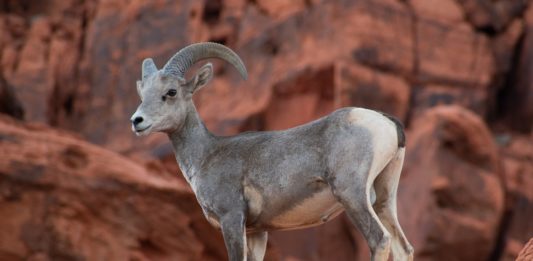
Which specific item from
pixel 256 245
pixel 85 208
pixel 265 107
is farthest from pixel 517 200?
pixel 256 245

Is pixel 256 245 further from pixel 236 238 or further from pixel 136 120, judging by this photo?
pixel 136 120

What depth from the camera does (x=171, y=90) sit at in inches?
382

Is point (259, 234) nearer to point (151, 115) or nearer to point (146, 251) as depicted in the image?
point (151, 115)

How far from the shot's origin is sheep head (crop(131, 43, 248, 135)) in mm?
9539

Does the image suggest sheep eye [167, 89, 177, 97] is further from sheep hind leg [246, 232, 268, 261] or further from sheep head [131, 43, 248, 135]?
sheep hind leg [246, 232, 268, 261]

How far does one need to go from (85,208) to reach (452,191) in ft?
31.9

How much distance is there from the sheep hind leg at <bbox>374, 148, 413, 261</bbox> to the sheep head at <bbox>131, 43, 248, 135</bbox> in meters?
1.70

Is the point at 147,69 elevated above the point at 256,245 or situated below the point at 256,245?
above

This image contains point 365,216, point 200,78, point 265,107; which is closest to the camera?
point 365,216

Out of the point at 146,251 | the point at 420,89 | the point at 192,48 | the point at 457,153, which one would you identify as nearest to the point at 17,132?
the point at 146,251

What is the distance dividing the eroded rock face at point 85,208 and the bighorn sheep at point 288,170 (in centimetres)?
670

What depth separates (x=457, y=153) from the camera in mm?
23406

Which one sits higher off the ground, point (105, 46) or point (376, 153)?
point (105, 46)

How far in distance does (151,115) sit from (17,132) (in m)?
7.59
